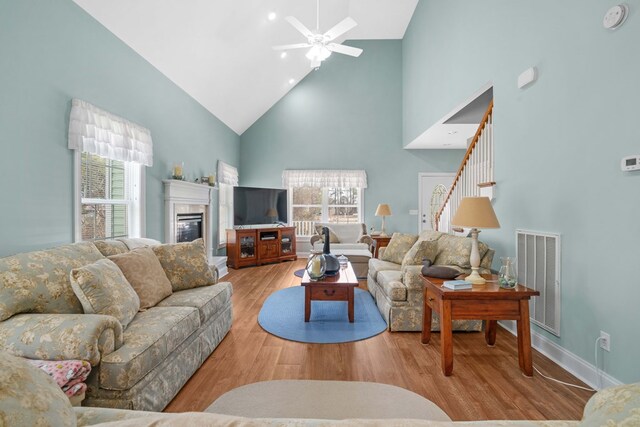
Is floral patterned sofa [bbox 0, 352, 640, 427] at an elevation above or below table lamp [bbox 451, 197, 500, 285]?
below

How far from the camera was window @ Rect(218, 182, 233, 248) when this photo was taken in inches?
262

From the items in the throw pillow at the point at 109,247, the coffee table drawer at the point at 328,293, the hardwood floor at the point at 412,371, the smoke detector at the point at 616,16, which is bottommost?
the hardwood floor at the point at 412,371

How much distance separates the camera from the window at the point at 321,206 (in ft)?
25.2

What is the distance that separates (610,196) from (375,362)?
1.95 m

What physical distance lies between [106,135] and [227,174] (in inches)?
142

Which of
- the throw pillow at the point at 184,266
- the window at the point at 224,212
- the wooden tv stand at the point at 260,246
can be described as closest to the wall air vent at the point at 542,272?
the throw pillow at the point at 184,266

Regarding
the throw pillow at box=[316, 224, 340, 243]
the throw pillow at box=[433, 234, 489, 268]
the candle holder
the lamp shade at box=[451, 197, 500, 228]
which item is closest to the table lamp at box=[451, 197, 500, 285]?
the lamp shade at box=[451, 197, 500, 228]

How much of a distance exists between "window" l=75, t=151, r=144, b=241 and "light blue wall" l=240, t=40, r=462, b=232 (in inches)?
162

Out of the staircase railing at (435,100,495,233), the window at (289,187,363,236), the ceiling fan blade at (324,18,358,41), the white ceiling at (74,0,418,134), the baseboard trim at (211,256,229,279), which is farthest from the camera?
the window at (289,187,363,236)

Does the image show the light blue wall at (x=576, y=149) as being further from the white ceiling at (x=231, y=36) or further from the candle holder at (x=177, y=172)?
the candle holder at (x=177, y=172)

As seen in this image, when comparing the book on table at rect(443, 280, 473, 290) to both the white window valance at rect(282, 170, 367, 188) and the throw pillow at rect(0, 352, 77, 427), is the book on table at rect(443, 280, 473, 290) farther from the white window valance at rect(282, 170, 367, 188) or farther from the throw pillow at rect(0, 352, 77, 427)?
the white window valance at rect(282, 170, 367, 188)

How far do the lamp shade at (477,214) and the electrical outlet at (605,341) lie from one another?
913mm

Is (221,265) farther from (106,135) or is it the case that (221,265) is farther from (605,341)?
(605,341)

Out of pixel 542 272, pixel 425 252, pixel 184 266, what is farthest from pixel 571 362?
pixel 184 266
